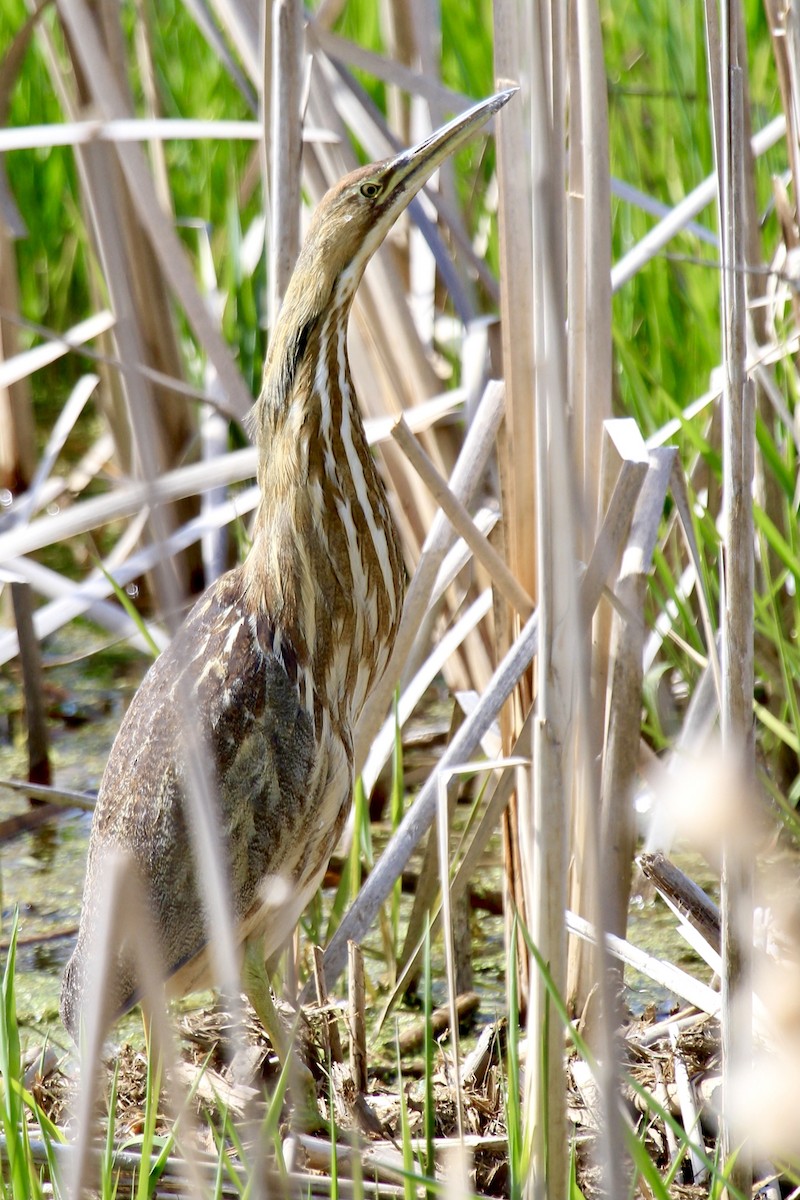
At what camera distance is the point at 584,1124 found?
195 cm

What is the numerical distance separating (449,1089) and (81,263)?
9.77ft

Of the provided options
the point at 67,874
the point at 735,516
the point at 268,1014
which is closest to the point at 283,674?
the point at 268,1014

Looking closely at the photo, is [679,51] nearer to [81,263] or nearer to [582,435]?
[582,435]

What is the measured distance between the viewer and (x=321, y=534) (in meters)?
2.02

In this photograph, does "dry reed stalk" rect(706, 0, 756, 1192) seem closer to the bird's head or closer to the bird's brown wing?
the bird's head

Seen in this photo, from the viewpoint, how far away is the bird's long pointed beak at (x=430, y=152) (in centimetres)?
180

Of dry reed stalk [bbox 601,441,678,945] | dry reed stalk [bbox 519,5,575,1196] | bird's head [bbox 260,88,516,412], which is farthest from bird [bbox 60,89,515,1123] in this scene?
dry reed stalk [bbox 519,5,575,1196]

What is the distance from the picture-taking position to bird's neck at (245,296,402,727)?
76.6 inches

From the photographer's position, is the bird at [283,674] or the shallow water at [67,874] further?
the shallow water at [67,874]

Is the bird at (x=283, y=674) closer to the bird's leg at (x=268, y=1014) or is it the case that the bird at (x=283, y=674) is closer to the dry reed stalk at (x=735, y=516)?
the bird's leg at (x=268, y=1014)

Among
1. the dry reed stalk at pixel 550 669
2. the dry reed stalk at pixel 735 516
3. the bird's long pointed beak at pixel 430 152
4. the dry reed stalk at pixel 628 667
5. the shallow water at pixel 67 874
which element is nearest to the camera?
the dry reed stalk at pixel 550 669

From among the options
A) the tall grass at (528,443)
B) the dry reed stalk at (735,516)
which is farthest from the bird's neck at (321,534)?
the dry reed stalk at (735,516)

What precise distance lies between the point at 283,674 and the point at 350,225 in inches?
23.6

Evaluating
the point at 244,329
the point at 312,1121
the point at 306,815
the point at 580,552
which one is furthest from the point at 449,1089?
the point at 244,329
